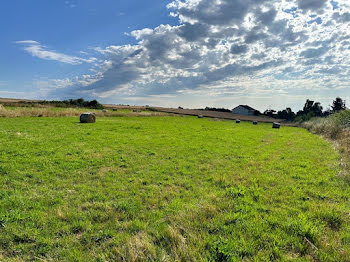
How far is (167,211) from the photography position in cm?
504

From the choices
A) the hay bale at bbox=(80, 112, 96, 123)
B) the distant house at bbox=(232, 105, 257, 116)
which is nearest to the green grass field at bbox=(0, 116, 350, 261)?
the hay bale at bbox=(80, 112, 96, 123)

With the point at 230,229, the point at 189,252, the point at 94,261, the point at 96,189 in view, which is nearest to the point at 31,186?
the point at 96,189

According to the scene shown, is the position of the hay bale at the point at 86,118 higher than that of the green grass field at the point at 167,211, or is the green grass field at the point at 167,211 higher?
the hay bale at the point at 86,118

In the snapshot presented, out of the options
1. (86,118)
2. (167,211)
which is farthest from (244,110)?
(167,211)

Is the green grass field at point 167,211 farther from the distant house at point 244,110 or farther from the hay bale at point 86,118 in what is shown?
the distant house at point 244,110

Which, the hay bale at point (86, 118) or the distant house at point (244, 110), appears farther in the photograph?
the distant house at point (244, 110)

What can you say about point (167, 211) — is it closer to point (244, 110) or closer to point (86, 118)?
point (86, 118)

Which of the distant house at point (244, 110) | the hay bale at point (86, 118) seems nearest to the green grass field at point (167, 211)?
the hay bale at point (86, 118)

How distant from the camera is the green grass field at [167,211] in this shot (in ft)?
11.6

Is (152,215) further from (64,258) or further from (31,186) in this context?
(31,186)

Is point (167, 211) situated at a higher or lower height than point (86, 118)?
lower

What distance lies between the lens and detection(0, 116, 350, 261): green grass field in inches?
139

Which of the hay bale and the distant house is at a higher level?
the distant house

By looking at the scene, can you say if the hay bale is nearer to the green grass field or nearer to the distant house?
the green grass field
